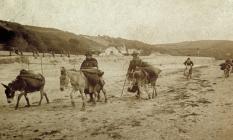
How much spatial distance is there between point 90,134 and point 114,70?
17.6 ft

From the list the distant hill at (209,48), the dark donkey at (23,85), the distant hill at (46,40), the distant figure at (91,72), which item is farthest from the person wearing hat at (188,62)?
the dark donkey at (23,85)

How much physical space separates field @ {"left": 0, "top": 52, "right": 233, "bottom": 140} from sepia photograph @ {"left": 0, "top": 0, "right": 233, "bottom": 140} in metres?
0.02

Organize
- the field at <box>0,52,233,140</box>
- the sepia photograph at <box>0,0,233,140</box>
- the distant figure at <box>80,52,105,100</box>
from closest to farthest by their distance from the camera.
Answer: the field at <box>0,52,233,140</box> < the sepia photograph at <box>0,0,233,140</box> < the distant figure at <box>80,52,105,100</box>

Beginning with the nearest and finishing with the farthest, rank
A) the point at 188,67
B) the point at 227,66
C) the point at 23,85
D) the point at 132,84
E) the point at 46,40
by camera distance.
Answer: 1. the point at 23,85
2. the point at 132,84
3. the point at 227,66
4. the point at 188,67
5. the point at 46,40

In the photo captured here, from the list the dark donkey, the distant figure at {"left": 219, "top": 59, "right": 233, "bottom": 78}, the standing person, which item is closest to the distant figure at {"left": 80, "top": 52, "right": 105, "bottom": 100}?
the standing person

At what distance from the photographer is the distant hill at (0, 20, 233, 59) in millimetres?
9305

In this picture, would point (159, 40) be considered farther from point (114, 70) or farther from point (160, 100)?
point (114, 70)

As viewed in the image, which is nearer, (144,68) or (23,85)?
(23,85)

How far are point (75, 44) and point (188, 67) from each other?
1098 cm

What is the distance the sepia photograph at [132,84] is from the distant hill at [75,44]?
6cm

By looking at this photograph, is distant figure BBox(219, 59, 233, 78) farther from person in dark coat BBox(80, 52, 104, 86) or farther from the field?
person in dark coat BBox(80, 52, 104, 86)

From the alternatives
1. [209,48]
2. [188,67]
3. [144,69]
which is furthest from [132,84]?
[209,48]

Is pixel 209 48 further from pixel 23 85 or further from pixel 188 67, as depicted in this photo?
pixel 23 85

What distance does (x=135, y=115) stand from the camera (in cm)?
722
